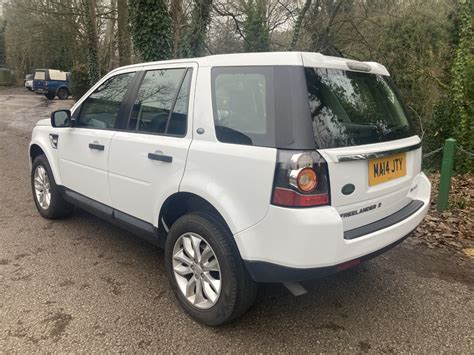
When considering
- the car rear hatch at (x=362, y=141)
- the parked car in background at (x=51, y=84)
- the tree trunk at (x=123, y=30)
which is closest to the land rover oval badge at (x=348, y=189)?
the car rear hatch at (x=362, y=141)

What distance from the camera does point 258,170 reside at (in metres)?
2.22

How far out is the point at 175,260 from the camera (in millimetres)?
2836

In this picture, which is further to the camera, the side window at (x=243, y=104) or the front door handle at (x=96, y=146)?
the front door handle at (x=96, y=146)

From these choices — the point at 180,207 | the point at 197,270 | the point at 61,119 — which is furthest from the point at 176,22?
the point at 197,270

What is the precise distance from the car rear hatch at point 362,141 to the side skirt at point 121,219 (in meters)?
1.48

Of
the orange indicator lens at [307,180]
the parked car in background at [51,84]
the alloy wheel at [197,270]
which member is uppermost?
the parked car in background at [51,84]

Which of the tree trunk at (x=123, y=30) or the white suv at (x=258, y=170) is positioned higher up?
the tree trunk at (x=123, y=30)

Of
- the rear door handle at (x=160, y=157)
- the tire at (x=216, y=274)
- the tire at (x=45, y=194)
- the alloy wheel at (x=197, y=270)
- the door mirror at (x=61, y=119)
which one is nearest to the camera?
the tire at (x=216, y=274)

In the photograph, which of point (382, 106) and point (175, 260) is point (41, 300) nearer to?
point (175, 260)

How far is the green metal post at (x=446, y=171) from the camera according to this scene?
4.54 meters

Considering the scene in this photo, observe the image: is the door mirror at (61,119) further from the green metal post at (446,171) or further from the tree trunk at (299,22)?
the tree trunk at (299,22)

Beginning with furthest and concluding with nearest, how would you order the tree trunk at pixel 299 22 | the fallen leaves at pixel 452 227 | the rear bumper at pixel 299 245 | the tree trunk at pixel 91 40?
the tree trunk at pixel 91 40
the tree trunk at pixel 299 22
the fallen leaves at pixel 452 227
the rear bumper at pixel 299 245

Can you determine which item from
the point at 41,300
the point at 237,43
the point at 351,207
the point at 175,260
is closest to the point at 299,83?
the point at 351,207

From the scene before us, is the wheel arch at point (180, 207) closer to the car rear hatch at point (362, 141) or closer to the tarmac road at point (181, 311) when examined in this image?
the tarmac road at point (181, 311)
